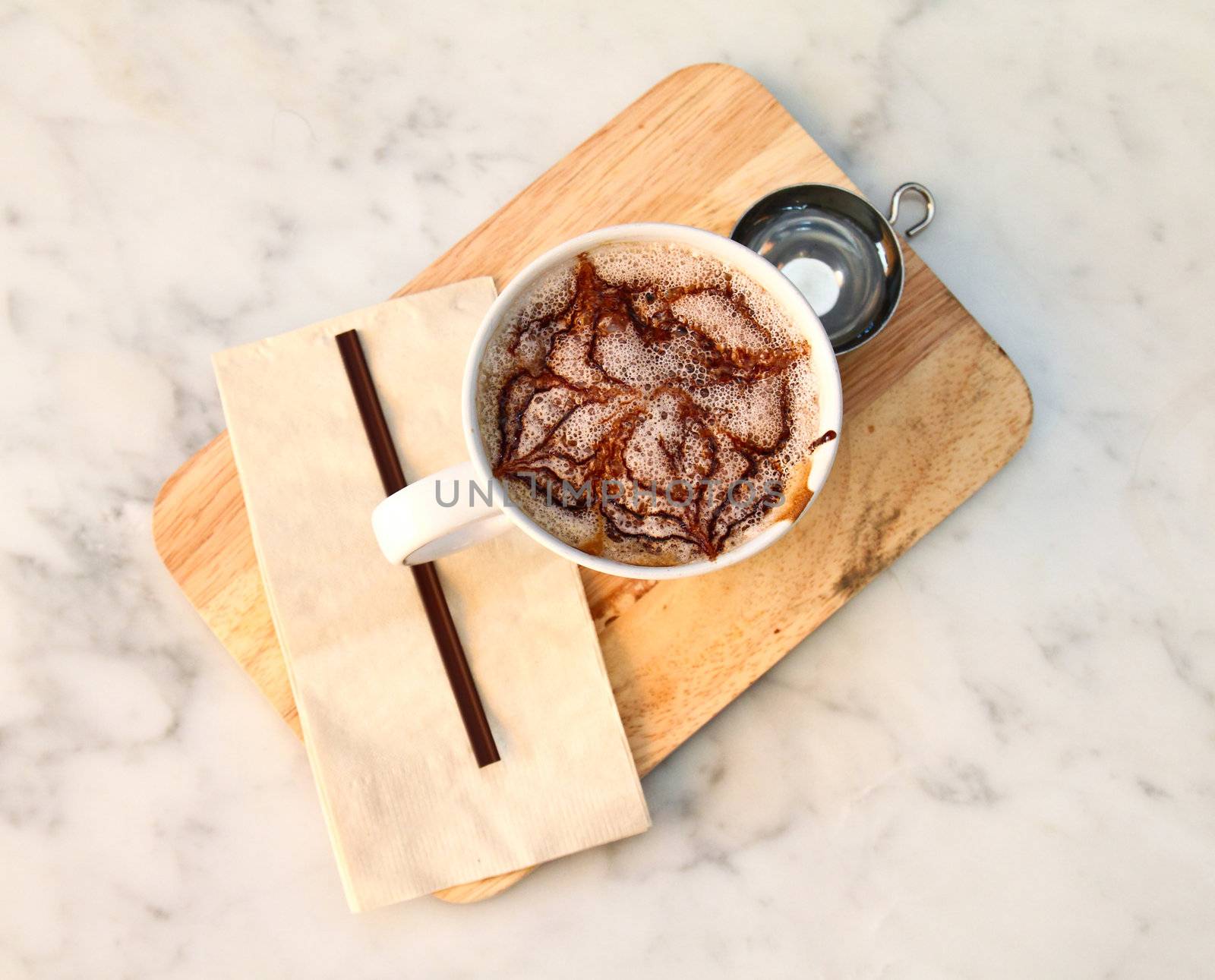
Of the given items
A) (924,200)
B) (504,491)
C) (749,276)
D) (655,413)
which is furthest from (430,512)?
(924,200)

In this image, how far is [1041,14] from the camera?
1203 millimetres

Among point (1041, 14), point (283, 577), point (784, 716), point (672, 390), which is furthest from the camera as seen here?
point (1041, 14)

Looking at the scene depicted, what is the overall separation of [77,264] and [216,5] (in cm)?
36

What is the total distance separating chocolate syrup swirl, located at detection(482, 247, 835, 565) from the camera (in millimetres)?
824

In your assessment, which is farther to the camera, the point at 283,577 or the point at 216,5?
the point at 216,5

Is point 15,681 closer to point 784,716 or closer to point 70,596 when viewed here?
point 70,596

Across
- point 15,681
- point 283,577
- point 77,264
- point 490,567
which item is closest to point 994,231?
point 490,567

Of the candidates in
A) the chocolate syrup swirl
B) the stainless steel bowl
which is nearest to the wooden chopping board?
the stainless steel bowl

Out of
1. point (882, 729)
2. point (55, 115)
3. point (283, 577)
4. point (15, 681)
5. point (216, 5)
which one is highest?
point (216, 5)

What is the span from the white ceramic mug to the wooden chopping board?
0.19 m

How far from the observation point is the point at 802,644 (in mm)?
1094

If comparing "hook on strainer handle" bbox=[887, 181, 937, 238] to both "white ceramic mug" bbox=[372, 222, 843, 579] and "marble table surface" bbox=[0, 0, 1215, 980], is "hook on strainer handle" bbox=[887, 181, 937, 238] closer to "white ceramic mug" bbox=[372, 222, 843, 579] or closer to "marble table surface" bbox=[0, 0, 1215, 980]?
"marble table surface" bbox=[0, 0, 1215, 980]

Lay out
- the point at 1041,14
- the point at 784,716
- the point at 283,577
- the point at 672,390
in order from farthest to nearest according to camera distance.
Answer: the point at 1041,14 < the point at 784,716 < the point at 283,577 < the point at 672,390

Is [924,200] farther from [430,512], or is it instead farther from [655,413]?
[430,512]
